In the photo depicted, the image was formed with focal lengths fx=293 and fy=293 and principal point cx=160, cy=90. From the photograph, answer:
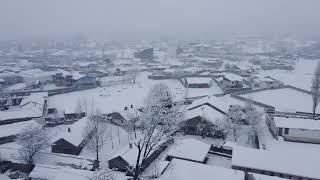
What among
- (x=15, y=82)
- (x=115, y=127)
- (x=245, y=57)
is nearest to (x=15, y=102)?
(x=15, y=82)

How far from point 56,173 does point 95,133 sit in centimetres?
546

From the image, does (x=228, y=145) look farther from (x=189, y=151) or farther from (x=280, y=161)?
(x=280, y=161)

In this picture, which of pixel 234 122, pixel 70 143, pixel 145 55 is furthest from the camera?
pixel 145 55

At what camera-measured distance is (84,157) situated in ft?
94.1

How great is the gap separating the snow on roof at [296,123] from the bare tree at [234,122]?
3883 millimetres

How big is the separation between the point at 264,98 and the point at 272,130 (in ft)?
43.6

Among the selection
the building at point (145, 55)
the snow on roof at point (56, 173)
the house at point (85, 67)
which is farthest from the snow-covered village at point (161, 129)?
the building at point (145, 55)

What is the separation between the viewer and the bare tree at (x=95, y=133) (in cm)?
2766

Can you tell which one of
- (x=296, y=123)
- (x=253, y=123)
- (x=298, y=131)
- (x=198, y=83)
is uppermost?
(x=198, y=83)

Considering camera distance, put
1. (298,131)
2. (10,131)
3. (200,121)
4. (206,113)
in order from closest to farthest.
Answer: (298,131) → (10,131) → (200,121) → (206,113)

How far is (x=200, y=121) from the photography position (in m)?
33.0

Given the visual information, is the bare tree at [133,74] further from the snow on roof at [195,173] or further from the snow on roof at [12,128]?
the snow on roof at [195,173]

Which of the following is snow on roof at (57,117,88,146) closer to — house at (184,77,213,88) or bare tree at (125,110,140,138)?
bare tree at (125,110,140,138)

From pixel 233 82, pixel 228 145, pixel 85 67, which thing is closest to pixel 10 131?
pixel 228 145
